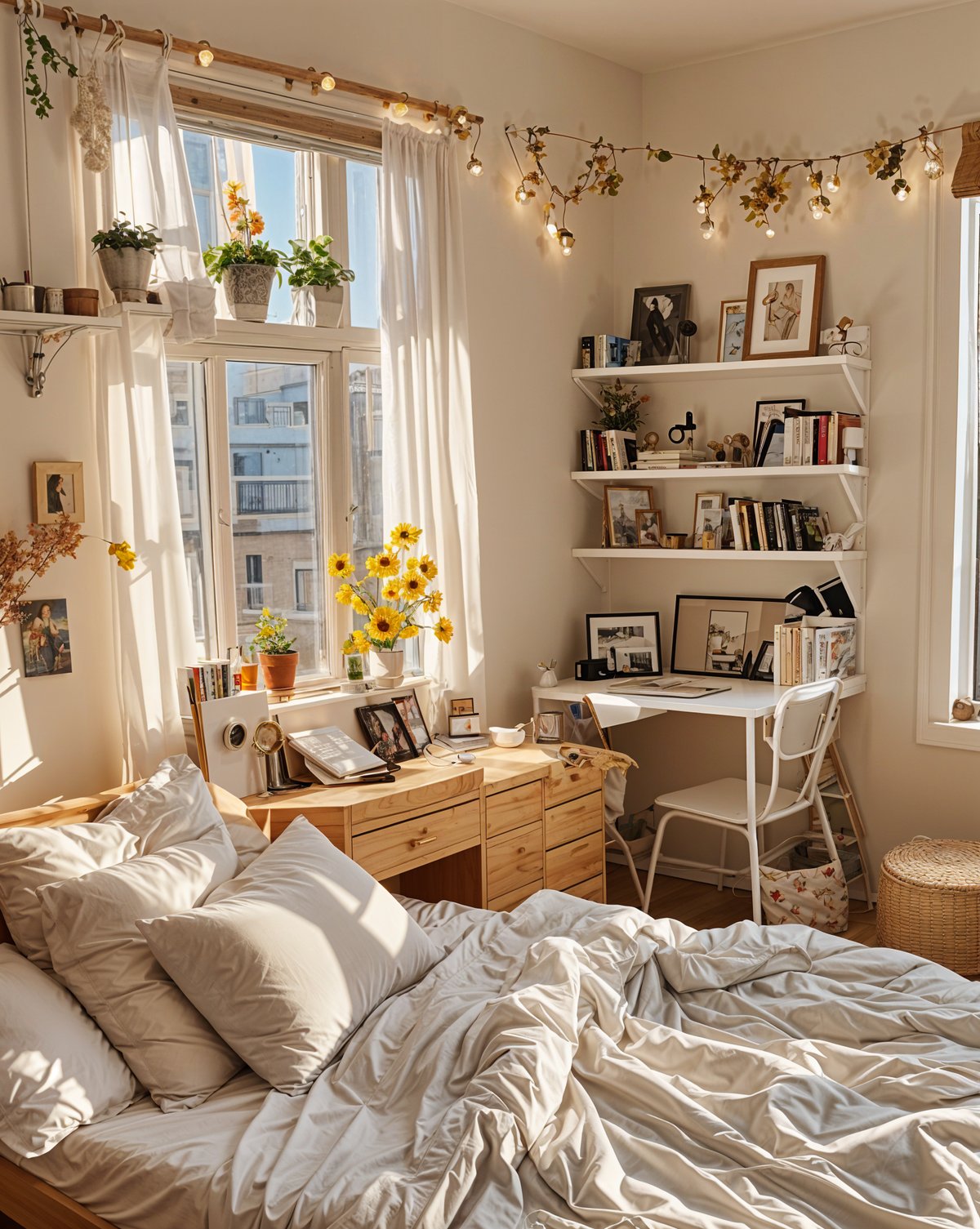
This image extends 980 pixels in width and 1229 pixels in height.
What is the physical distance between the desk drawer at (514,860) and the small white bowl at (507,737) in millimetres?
295

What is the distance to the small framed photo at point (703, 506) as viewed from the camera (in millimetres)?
4480

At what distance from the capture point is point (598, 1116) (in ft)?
6.46

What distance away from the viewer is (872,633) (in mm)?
4219

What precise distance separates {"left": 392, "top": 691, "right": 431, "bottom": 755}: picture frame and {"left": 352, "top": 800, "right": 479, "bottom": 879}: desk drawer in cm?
35

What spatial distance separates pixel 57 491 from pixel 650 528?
2395mm

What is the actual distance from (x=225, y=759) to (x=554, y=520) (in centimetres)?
180

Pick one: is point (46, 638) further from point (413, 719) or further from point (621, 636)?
point (621, 636)

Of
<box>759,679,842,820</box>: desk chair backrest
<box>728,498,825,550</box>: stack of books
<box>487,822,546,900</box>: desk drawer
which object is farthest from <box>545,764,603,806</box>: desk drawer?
<box>728,498,825,550</box>: stack of books

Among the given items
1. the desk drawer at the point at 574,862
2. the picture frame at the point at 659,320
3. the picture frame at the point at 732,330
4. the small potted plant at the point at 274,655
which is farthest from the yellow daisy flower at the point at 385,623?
the picture frame at the point at 732,330

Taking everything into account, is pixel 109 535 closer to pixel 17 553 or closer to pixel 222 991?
pixel 17 553

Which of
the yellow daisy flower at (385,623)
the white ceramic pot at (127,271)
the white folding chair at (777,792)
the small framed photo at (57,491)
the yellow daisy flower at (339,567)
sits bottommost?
the white folding chair at (777,792)

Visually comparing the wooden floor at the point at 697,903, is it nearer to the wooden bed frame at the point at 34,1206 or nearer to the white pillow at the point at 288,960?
the white pillow at the point at 288,960

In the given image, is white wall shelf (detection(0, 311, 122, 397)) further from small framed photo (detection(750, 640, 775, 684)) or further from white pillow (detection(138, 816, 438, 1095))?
small framed photo (detection(750, 640, 775, 684))

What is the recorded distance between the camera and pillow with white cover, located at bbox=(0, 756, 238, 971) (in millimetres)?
2379
